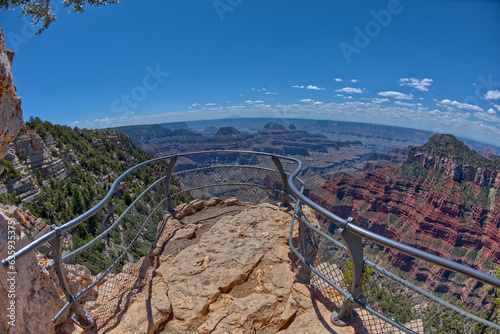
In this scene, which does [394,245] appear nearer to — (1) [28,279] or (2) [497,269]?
(1) [28,279]

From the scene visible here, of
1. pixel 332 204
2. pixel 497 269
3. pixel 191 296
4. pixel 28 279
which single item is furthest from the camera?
pixel 332 204

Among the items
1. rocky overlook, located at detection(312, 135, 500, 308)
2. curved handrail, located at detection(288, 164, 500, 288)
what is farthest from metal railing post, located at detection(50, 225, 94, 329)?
rocky overlook, located at detection(312, 135, 500, 308)

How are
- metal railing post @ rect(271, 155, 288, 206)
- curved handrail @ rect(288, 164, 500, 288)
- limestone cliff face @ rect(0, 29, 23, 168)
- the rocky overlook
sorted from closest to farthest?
curved handrail @ rect(288, 164, 500, 288) < limestone cliff face @ rect(0, 29, 23, 168) < metal railing post @ rect(271, 155, 288, 206) < the rocky overlook

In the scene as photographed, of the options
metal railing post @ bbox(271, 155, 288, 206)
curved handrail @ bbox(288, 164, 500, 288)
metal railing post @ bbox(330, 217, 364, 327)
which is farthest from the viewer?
metal railing post @ bbox(271, 155, 288, 206)

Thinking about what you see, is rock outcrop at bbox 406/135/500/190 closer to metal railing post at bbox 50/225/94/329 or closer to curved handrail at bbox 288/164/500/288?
curved handrail at bbox 288/164/500/288

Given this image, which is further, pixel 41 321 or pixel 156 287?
pixel 156 287

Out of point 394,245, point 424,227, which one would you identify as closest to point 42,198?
point 394,245
